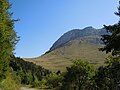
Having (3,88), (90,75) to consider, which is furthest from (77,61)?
(3,88)

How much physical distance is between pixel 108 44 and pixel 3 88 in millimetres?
20015

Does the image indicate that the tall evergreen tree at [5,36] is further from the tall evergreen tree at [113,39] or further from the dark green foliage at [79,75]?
the dark green foliage at [79,75]

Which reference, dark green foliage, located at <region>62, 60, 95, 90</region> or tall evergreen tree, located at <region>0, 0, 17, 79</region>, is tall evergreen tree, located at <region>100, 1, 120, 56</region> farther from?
dark green foliage, located at <region>62, 60, 95, 90</region>

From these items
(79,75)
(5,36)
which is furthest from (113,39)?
(79,75)

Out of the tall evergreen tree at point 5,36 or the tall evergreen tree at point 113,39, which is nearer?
the tall evergreen tree at point 113,39

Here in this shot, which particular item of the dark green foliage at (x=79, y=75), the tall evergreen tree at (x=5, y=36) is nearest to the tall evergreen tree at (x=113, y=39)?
the tall evergreen tree at (x=5, y=36)

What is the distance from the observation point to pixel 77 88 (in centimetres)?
9069

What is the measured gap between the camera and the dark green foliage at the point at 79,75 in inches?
3499

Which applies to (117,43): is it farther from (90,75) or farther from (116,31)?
(90,75)

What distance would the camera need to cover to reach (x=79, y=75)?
91250mm

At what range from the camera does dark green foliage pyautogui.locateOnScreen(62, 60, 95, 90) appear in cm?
8888

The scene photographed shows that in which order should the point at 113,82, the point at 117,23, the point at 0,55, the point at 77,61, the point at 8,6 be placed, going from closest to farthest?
the point at 117,23 < the point at 0,55 < the point at 8,6 < the point at 113,82 < the point at 77,61

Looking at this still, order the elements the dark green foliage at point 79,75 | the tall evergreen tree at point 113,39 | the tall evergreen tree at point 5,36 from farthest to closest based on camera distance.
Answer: the dark green foliage at point 79,75 → the tall evergreen tree at point 5,36 → the tall evergreen tree at point 113,39

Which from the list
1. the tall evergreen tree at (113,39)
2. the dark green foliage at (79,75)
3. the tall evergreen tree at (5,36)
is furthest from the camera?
the dark green foliage at (79,75)
